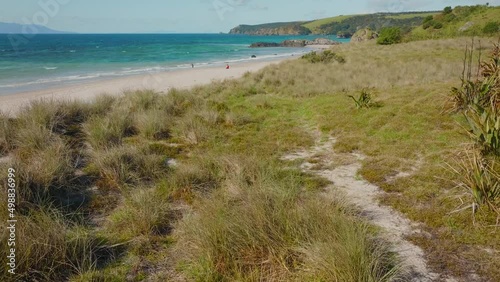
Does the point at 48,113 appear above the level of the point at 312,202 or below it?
above

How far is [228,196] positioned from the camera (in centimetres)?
488

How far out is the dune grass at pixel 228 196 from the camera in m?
3.50

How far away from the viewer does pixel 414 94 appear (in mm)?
11758

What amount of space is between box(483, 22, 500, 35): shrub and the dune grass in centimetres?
2920

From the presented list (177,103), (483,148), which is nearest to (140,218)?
(483,148)

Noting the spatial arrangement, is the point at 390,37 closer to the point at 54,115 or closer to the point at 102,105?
the point at 102,105

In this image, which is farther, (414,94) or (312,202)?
(414,94)

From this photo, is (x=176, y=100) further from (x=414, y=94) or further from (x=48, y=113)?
(x=414, y=94)

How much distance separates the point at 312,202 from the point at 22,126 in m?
7.99

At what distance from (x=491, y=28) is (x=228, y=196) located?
130ft

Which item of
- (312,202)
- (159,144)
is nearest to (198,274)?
(312,202)

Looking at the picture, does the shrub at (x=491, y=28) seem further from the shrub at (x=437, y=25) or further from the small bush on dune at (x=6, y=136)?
the small bush on dune at (x=6, y=136)

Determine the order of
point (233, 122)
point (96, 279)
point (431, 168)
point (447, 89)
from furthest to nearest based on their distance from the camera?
point (447, 89) → point (233, 122) → point (431, 168) → point (96, 279)

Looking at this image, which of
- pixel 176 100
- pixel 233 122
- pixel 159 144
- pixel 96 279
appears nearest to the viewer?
pixel 96 279
